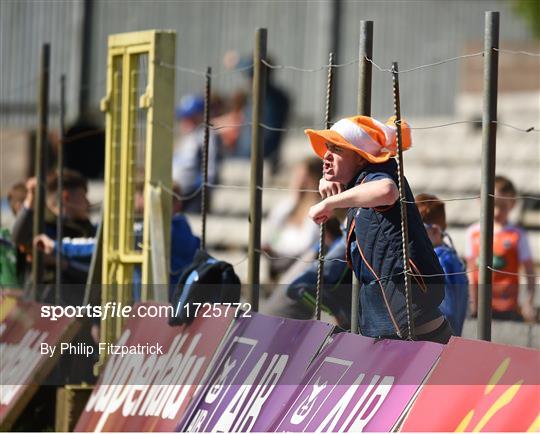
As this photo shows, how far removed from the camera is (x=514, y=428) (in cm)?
534

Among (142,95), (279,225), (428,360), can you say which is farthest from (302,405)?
(279,225)

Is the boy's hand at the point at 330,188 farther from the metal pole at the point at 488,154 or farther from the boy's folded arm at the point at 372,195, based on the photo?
the metal pole at the point at 488,154

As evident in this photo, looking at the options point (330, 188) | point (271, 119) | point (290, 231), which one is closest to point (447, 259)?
point (330, 188)

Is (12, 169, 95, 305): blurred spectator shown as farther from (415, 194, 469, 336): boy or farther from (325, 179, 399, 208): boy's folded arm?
(325, 179, 399, 208): boy's folded arm

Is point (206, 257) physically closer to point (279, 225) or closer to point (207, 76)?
point (207, 76)

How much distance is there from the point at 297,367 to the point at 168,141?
2648 millimetres

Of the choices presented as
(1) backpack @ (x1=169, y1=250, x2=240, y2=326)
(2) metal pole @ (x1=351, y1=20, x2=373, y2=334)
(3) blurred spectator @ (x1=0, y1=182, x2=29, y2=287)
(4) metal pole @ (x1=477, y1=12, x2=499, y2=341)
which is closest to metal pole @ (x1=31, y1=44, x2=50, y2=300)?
(3) blurred spectator @ (x1=0, y1=182, x2=29, y2=287)

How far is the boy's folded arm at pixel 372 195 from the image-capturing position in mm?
6250

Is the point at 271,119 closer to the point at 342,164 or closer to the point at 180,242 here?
the point at 180,242

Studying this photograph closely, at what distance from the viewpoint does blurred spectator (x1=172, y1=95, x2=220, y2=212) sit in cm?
1406

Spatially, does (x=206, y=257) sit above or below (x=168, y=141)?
below

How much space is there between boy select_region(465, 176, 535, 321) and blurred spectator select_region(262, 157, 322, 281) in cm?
175

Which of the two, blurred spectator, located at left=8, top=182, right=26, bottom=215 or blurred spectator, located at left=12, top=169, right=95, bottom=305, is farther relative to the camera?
blurred spectator, located at left=8, top=182, right=26, bottom=215

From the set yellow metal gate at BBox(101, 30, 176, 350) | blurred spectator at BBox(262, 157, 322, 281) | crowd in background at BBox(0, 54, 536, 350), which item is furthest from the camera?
blurred spectator at BBox(262, 157, 322, 281)
